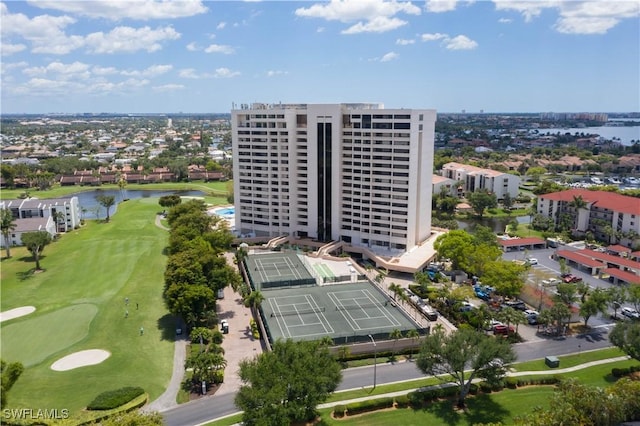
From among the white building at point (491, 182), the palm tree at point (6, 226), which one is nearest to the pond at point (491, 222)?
the white building at point (491, 182)

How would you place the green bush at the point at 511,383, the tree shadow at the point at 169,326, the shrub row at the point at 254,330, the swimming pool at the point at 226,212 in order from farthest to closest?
the swimming pool at the point at 226,212 < the tree shadow at the point at 169,326 < the shrub row at the point at 254,330 < the green bush at the point at 511,383

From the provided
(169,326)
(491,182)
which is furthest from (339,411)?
(491,182)

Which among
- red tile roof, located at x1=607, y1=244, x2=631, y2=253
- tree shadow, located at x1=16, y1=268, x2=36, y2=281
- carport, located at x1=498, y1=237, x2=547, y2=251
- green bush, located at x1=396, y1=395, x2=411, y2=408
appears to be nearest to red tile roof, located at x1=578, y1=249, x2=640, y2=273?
red tile roof, located at x1=607, y1=244, x2=631, y2=253

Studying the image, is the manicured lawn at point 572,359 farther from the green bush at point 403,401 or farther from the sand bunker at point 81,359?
the sand bunker at point 81,359

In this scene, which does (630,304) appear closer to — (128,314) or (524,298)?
(524,298)

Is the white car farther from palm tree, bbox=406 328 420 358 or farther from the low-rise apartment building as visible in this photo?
the low-rise apartment building
